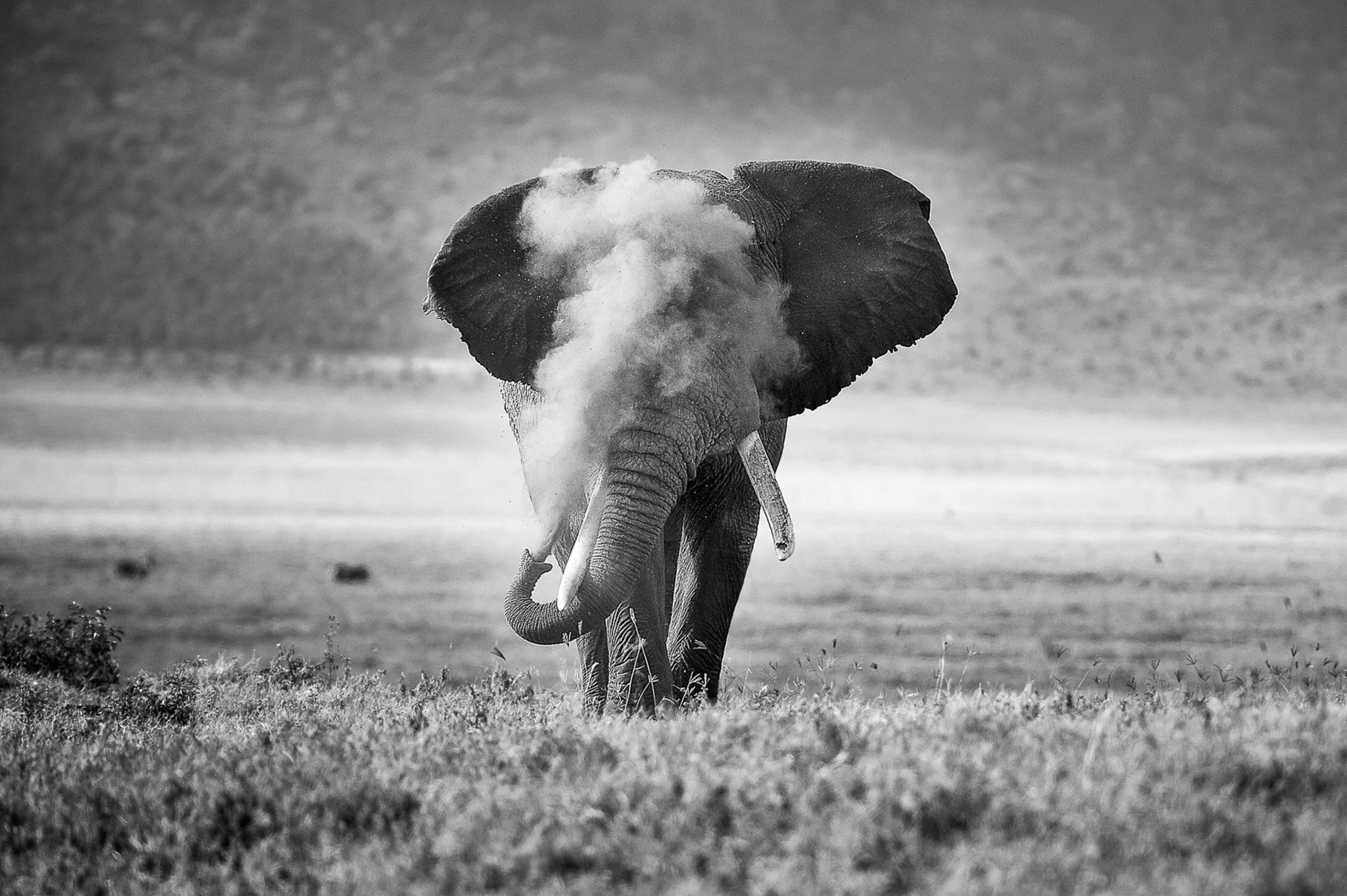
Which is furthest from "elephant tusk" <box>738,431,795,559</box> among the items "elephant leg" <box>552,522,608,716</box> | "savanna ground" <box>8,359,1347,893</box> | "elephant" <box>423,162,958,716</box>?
"elephant leg" <box>552,522,608,716</box>

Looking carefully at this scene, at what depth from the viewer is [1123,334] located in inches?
5551

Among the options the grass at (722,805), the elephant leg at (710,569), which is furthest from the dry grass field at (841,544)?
the grass at (722,805)

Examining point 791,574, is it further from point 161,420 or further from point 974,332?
point 974,332

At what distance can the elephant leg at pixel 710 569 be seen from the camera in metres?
12.1

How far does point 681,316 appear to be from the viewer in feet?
36.0

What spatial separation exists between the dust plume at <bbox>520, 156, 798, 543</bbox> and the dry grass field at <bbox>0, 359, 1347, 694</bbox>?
2.12 meters

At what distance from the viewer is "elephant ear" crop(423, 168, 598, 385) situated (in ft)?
37.5

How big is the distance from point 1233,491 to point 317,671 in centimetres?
5021

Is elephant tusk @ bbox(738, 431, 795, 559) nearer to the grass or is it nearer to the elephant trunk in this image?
the elephant trunk

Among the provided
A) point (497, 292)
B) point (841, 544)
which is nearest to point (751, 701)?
point (497, 292)

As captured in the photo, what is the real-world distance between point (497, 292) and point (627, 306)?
118cm

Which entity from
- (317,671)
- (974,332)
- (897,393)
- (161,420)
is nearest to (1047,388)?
(897,393)

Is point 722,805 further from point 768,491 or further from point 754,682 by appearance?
point 754,682

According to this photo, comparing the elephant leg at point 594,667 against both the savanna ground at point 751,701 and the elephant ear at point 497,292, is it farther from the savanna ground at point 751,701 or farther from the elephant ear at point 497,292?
the elephant ear at point 497,292
